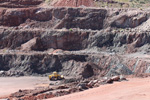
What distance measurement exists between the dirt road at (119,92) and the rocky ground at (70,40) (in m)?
9.52

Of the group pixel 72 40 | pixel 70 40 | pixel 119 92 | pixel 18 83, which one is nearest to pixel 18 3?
pixel 70 40

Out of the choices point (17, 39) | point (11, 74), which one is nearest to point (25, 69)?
point (11, 74)

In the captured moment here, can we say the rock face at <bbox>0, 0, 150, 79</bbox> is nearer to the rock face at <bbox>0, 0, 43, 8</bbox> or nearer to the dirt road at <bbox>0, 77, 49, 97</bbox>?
the rock face at <bbox>0, 0, 43, 8</bbox>

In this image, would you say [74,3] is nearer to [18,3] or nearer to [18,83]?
[18,3]

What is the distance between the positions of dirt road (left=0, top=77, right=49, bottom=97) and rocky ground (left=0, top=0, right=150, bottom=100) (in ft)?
6.59

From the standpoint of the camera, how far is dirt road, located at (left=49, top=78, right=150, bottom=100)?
78.3ft

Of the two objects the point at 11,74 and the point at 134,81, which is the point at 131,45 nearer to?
the point at 11,74

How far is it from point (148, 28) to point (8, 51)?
2062 cm

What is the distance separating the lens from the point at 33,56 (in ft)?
155

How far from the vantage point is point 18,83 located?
39.9 metres

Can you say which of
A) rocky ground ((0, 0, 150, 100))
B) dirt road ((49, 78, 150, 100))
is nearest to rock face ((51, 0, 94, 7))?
rocky ground ((0, 0, 150, 100))

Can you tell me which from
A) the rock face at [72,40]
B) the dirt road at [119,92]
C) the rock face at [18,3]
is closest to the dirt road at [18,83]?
the rock face at [72,40]

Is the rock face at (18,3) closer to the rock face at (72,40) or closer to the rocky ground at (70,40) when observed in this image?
the rocky ground at (70,40)

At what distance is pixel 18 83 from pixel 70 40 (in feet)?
51.5
